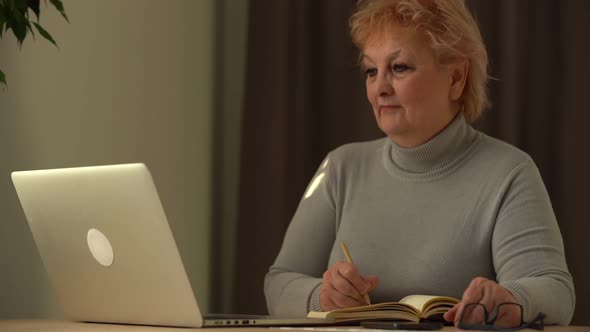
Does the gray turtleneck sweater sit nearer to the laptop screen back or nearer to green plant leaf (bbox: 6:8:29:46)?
the laptop screen back

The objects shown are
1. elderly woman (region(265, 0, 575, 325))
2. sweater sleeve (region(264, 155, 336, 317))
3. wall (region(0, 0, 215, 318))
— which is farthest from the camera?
wall (region(0, 0, 215, 318))

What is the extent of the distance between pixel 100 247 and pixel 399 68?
0.98 meters

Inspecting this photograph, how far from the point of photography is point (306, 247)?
7.39ft

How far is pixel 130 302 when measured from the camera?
1.45 metres

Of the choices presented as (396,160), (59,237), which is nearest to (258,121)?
(396,160)

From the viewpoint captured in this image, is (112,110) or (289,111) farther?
(289,111)

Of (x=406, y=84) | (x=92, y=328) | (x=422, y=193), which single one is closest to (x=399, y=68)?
(x=406, y=84)

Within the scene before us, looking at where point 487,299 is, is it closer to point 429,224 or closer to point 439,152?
point 429,224

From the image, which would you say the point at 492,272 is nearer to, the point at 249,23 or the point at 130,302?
the point at 130,302

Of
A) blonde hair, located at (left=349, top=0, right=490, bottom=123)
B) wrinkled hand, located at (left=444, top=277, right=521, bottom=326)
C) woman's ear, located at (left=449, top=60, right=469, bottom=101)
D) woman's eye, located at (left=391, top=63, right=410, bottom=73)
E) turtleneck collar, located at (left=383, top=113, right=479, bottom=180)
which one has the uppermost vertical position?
blonde hair, located at (left=349, top=0, right=490, bottom=123)

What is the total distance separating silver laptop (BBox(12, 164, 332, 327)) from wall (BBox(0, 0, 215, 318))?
0.74 m

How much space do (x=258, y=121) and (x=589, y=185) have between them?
3.64 feet

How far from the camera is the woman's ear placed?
225 centimetres

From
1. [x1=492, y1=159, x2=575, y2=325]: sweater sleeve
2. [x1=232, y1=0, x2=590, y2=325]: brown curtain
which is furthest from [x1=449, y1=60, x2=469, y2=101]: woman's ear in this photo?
[x1=232, y1=0, x2=590, y2=325]: brown curtain
